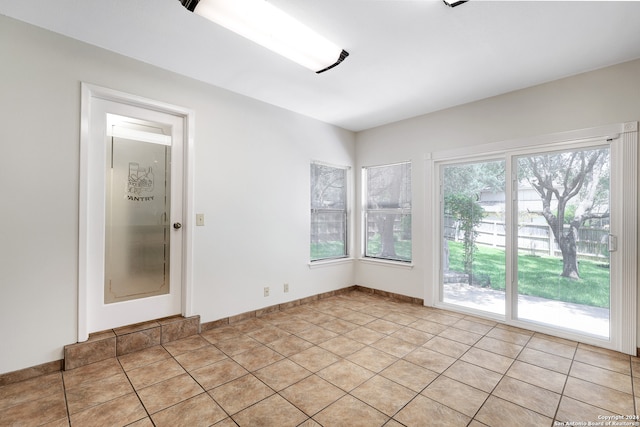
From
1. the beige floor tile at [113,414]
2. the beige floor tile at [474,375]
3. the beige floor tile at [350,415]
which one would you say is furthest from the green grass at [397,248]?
the beige floor tile at [113,414]

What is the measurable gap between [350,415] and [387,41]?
8.96ft

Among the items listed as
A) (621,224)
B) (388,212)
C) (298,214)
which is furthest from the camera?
(388,212)

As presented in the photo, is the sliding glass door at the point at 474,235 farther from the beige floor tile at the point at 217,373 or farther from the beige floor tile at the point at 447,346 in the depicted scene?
the beige floor tile at the point at 217,373

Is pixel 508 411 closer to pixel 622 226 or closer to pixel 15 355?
pixel 622 226

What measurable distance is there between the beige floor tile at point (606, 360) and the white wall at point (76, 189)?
9.70 ft

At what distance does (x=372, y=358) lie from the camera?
2521 millimetres

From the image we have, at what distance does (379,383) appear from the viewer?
214cm

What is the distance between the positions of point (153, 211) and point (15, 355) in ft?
4.66

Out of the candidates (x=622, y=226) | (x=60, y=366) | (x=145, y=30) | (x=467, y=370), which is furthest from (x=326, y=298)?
(x=145, y=30)

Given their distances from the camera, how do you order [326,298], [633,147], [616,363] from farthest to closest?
[326,298], [633,147], [616,363]

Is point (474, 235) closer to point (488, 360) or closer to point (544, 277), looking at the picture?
point (544, 277)

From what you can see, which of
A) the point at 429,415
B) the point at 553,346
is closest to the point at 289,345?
the point at 429,415

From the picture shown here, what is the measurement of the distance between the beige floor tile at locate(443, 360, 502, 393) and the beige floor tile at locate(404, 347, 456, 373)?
59 mm

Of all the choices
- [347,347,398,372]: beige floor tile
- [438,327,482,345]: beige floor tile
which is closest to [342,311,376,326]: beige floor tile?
[347,347,398,372]: beige floor tile
